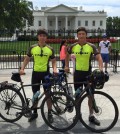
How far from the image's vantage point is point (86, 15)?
127m

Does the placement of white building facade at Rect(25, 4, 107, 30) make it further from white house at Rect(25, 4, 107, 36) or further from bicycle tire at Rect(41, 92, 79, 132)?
bicycle tire at Rect(41, 92, 79, 132)

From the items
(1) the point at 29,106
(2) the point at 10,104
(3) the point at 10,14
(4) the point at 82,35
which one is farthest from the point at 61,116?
(3) the point at 10,14

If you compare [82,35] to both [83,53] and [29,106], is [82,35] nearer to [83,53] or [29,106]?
[83,53]

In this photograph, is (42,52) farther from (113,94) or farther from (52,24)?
(52,24)

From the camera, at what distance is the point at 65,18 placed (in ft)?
407

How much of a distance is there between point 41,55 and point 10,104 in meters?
1.06

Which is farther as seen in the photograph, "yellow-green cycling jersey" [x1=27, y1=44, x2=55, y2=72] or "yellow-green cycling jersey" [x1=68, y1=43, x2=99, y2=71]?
"yellow-green cycling jersey" [x1=27, y1=44, x2=55, y2=72]

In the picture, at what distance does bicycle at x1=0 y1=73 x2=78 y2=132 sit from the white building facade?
115354mm

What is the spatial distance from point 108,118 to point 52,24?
121m

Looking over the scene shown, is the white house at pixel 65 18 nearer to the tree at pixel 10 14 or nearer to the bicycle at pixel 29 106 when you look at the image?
the tree at pixel 10 14

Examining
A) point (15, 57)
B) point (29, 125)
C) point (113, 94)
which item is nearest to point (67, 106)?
point (29, 125)

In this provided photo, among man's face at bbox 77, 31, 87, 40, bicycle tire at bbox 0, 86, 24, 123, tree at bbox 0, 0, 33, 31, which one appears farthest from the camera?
tree at bbox 0, 0, 33, 31

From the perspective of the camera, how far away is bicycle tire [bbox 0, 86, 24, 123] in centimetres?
639

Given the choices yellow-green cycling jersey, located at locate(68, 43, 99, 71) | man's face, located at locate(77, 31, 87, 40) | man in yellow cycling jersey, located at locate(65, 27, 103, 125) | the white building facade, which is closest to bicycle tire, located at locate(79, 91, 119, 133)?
man in yellow cycling jersey, located at locate(65, 27, 103, 125)
